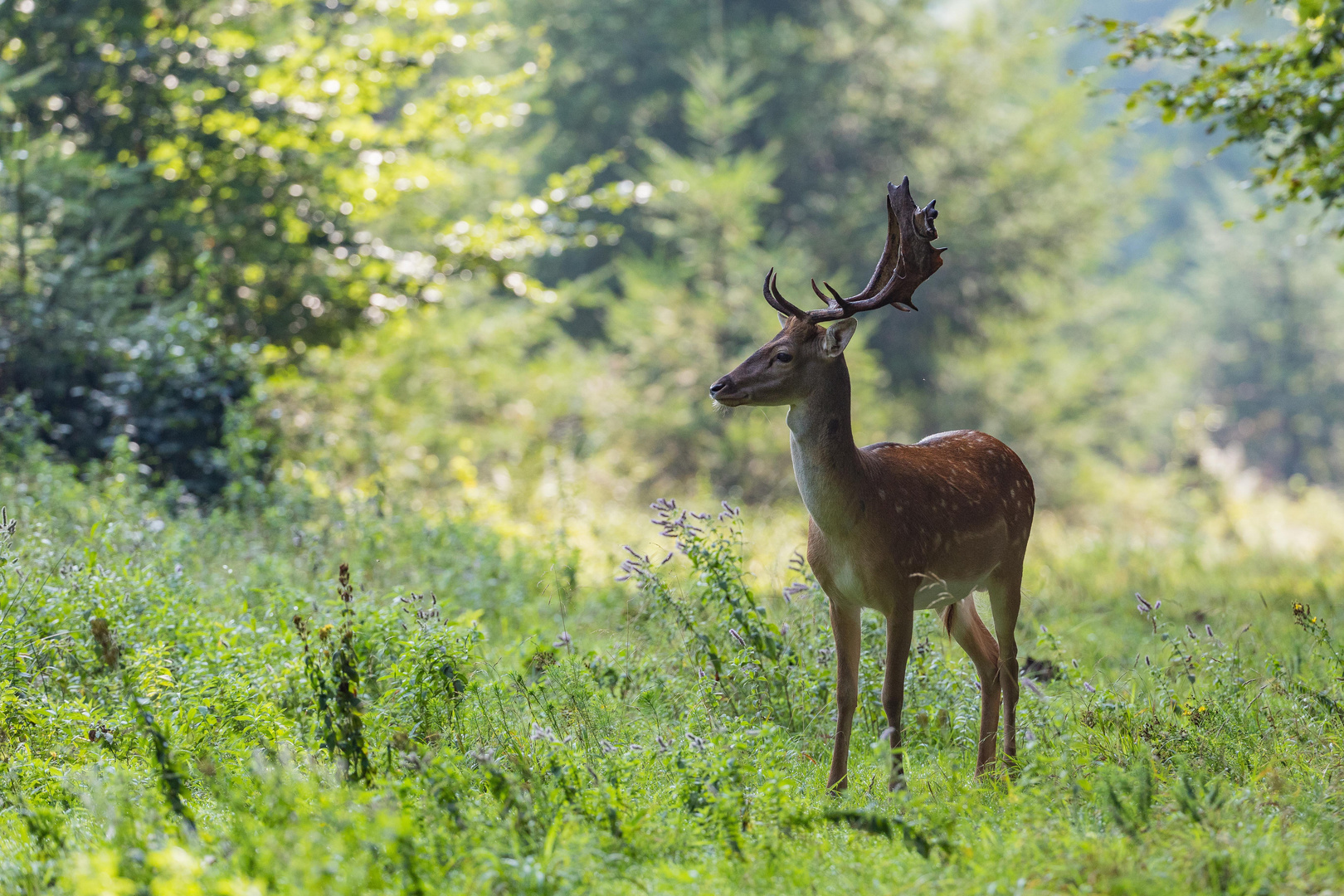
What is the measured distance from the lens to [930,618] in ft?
18.0

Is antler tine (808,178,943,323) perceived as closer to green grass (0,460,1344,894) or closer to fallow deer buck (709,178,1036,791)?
fallow deer buck (709,178,1036,791)

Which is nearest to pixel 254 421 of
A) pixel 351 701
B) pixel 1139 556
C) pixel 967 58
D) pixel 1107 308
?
pixel 351 701

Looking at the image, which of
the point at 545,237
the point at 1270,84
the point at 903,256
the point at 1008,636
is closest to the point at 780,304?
the point at 903,256

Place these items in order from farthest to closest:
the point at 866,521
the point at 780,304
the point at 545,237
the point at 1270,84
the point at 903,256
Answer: the point at 545,237 → the point at 1270,84 → the point at 903,256 → the point at 780,304 → the point at 866,521

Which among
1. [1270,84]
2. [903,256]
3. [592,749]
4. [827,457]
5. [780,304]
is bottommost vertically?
[592,749]

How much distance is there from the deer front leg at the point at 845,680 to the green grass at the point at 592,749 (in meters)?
0.11

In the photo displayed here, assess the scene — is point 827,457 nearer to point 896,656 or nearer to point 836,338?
point 836,338

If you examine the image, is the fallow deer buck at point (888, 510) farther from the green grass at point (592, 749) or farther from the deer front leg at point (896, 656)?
the green grass at point (592, 749)

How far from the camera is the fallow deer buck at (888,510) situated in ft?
14.2

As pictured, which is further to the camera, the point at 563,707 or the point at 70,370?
the point at 70,370

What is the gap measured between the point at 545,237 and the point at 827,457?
7789 mm

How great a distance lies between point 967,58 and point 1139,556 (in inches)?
419

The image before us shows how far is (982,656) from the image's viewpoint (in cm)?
493

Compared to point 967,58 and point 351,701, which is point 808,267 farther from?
point 351,701
